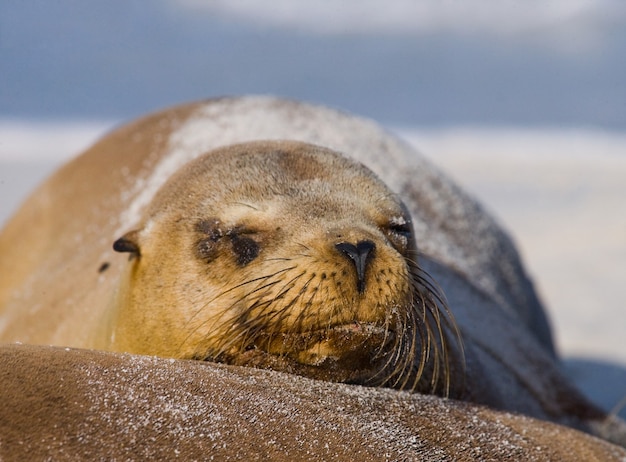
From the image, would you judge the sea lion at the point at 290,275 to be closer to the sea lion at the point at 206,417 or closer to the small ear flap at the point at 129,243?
→ the small ear flap at the point at 129,243

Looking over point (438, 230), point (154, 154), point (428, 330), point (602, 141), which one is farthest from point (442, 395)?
point (602, 141)

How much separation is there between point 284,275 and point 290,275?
1.0 inches

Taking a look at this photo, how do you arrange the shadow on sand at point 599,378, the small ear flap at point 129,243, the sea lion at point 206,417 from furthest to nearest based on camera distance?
the shadow on sand at point 599,378, the small ear flap at point 129,243, the sea lion at point 206,417

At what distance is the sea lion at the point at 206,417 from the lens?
1.82m

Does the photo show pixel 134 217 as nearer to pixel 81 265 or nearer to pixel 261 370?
pixel 81 265

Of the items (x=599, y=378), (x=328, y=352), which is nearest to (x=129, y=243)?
(x=328, y=352)

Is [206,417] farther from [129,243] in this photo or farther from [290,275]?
[129,243]

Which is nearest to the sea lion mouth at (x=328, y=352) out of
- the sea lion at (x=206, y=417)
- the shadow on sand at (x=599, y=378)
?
the sea lion at (x=206, y=417)

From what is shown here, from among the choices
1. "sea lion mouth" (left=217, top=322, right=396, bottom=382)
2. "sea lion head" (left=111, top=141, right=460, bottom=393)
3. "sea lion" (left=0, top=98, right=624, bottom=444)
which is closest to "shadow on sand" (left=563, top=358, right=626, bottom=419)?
"sea lion" (left=0, top=98, right=624, bottom=444)

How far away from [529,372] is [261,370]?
212 centimetres

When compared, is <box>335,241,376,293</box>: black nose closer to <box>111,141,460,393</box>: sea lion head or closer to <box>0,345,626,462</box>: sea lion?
<box>111,141,460,393</box>: sea lion head

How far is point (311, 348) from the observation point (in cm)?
245

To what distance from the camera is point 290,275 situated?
8.30 ft

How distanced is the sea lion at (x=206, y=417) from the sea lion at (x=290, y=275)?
0.66ft
